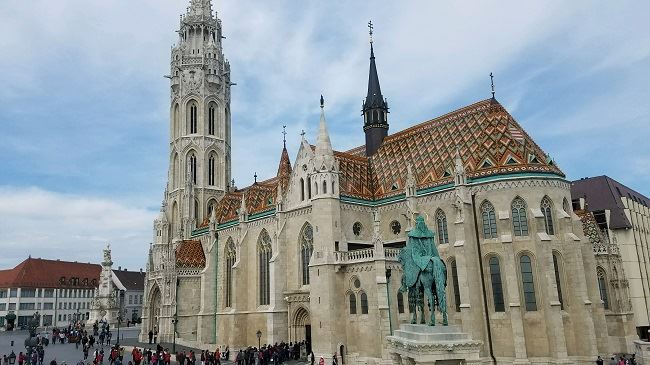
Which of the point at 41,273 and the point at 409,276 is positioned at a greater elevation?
the point at 41,273

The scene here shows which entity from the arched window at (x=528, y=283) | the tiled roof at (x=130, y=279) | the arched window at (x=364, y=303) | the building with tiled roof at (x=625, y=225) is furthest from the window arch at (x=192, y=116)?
the tiled roof at (x=130, y=279)

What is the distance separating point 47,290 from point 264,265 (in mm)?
52313

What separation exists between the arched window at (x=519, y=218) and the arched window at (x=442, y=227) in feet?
13.5

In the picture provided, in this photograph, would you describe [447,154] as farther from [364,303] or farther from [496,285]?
[364,303]

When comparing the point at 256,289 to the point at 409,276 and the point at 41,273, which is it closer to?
the point at 409,276

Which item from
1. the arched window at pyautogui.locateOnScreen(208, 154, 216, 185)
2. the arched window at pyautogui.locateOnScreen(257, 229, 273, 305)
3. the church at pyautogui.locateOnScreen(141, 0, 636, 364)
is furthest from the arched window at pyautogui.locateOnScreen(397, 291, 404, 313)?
the arched window at pyautogui.locateOnScreen(208, 154, 216, 185)

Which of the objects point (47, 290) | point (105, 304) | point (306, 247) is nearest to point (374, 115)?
point (306, 247)

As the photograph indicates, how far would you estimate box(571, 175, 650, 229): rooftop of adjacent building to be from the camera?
46531 millimetres

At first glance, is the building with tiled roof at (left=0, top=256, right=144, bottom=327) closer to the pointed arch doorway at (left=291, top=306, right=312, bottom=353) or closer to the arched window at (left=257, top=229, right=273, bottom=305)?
the arched window at (left=257, top=229, right=273, bottom=305)

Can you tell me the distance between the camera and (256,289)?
40.5m

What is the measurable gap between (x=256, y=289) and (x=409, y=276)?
2336 centimetres

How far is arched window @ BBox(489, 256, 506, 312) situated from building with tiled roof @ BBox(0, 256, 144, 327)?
64.0 meters

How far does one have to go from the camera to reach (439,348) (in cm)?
1667

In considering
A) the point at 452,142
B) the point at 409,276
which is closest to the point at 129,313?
the point at 452,142
